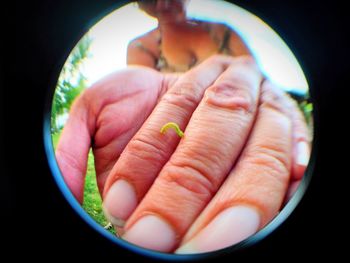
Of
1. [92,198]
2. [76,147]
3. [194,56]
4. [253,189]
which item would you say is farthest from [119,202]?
[194,56]

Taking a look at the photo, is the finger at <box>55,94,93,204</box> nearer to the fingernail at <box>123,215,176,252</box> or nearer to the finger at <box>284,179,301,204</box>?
the fingernail at <box>123,215,176,252</box>

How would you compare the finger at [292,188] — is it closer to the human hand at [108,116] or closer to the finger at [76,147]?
the human hand at [108,116]

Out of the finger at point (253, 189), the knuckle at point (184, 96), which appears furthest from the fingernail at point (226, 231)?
Result: the knuckle at point (184, 96)

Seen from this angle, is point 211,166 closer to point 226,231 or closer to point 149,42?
point 226,231

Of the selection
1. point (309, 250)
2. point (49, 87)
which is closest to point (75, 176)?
point (49, 87)

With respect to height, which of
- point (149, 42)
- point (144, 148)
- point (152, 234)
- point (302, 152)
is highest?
point (149, 42)

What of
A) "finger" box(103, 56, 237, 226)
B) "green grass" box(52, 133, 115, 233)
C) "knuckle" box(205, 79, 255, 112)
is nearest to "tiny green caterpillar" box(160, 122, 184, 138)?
"finger" box(103, 56, 237, 226)
